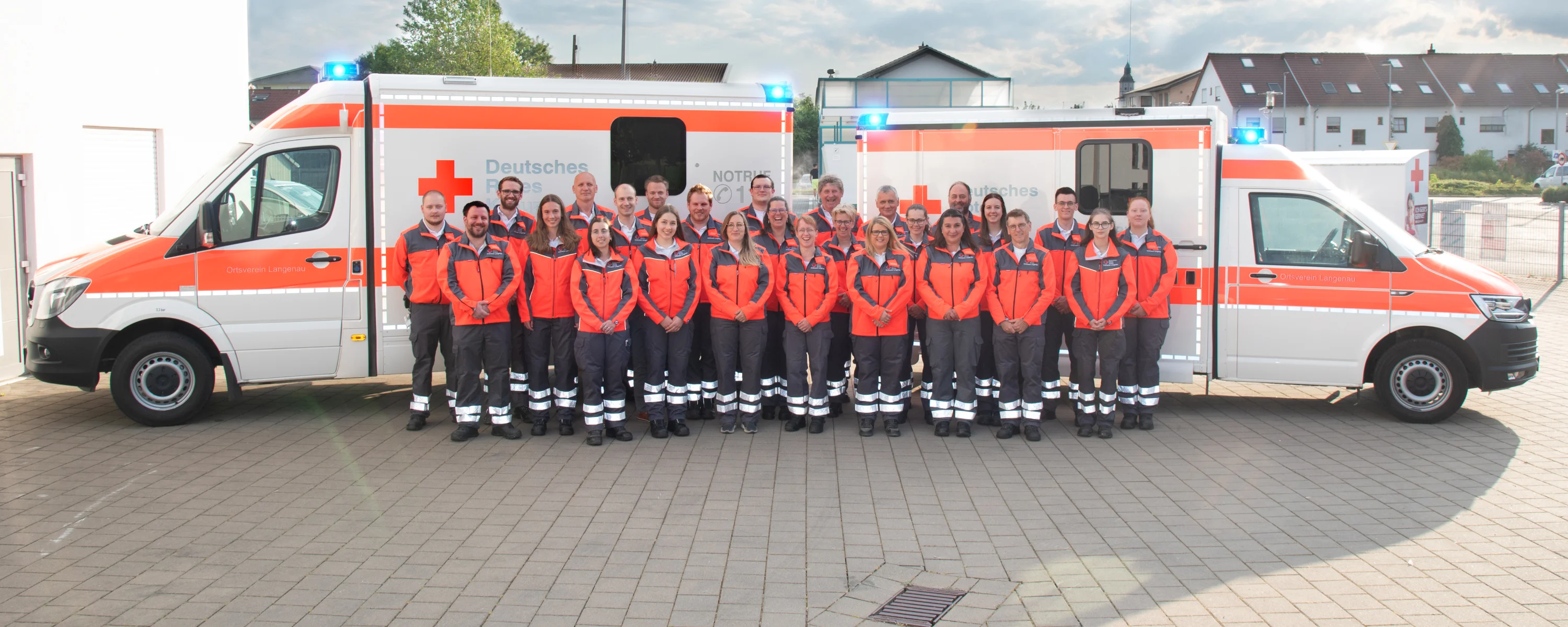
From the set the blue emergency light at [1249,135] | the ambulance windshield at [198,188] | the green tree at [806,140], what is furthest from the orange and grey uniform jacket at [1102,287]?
the green tree at [806,140]

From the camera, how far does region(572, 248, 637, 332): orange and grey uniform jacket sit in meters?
7.50

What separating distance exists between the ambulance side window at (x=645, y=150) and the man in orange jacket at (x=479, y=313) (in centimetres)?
125

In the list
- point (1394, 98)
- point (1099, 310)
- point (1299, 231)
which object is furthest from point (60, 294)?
point (1394, 98)

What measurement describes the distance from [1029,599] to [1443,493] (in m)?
3.24

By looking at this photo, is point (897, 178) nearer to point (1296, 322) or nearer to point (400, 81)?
point (1296, 322)

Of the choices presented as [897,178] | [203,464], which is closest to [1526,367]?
[897,178]

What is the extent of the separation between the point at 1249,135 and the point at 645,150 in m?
4.85

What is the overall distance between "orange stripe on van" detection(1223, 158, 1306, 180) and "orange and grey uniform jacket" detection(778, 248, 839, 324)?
315cm

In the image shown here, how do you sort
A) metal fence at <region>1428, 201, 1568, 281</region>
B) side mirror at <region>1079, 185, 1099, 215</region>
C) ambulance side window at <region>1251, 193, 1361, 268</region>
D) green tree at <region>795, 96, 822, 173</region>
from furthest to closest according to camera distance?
green tree at <region>795, 96, 822, 173</region>, metal fence at <region>1428, 201, 1568, 281</region>, side mirror at <region>1079, 185, 1099, 215</region>, ambulance side window at <region>1251, 193, 1361, 268</region>

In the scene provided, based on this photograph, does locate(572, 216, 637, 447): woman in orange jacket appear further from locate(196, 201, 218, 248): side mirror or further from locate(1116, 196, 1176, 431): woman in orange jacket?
locate(1116, 196, 1176, 431): woman in orange jacket

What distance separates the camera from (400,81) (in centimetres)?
822

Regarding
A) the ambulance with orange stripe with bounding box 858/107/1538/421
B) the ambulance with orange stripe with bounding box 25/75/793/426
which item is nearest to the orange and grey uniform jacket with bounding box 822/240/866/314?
the ambulance with orange stripe with bounding box 858/107/1538/421

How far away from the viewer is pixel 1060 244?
319 inches

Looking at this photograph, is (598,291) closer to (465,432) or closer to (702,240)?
(702,240)
